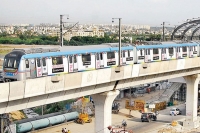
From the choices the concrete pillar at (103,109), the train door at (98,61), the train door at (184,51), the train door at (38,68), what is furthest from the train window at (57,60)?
the train door at (184,51)

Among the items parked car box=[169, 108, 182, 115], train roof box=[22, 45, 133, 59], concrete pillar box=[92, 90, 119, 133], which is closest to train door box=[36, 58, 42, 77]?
train roof box=[22, 45, 133, 59]

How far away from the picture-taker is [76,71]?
72.1 ft

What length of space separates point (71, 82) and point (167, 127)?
1859 cm

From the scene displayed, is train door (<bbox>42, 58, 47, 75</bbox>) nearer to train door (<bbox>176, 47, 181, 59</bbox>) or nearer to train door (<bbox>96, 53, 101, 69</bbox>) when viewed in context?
train door (<bbox>96, 53, 101, 69</bbox>)

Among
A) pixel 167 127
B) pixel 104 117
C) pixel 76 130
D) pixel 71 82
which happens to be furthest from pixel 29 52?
pixel 167 127

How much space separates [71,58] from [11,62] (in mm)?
4049

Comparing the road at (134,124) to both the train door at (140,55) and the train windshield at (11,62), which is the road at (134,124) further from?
the train windshield at (11,62)

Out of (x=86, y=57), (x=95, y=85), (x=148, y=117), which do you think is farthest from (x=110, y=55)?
(x=148, y=117)

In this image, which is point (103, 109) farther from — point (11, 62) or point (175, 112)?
point (175, 112)

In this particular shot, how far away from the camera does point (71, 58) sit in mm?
21938

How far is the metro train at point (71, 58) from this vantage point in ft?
63.5

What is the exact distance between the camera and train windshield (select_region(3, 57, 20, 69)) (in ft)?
63.3

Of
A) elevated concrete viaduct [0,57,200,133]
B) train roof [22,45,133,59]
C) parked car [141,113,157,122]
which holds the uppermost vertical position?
train roof [22,45,133,59]

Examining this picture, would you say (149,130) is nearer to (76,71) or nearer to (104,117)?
Result: (104,117)
